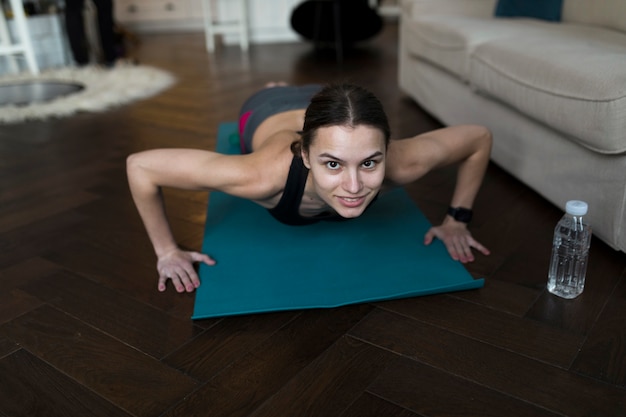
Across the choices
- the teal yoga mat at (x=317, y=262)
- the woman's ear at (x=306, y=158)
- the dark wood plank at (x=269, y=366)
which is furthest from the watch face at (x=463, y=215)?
the woman's ear at (x=306, y=158)

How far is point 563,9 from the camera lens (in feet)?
8.20

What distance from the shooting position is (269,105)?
1.82 metres

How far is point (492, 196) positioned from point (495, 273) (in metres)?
0.51

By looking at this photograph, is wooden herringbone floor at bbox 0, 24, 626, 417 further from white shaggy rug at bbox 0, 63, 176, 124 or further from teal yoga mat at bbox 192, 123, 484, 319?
white shaggy rug at bbox 0, 63, 176, 124

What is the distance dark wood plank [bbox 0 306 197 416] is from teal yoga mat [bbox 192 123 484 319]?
192mm

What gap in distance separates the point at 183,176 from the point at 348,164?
43cm

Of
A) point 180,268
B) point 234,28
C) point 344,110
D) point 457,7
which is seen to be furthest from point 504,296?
point 234,28

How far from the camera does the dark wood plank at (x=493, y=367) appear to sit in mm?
1015

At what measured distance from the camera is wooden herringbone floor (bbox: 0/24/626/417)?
1045 mm

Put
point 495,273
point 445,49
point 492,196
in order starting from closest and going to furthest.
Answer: point 495,273
point 492,196
point 445,49

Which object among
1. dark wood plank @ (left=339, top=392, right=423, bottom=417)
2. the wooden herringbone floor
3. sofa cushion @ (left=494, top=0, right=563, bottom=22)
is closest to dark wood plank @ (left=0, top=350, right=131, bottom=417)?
the wooden herringbone floor

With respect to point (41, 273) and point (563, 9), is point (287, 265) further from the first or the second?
point (563, 9)

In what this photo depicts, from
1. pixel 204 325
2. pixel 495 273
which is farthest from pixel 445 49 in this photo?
pixel 204 325

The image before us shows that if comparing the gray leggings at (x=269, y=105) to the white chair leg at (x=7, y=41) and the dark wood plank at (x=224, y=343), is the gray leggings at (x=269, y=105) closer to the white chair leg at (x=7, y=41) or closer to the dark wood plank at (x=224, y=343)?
the dark wood plank at (x=224, y=343)
